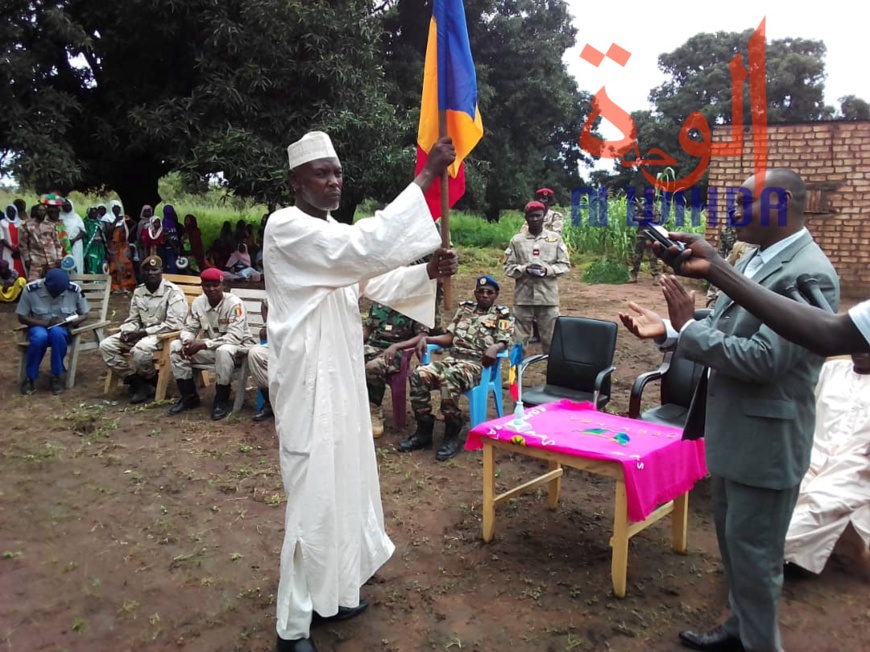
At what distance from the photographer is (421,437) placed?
557 cm

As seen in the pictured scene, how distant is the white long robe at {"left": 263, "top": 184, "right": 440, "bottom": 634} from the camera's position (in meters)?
2.66

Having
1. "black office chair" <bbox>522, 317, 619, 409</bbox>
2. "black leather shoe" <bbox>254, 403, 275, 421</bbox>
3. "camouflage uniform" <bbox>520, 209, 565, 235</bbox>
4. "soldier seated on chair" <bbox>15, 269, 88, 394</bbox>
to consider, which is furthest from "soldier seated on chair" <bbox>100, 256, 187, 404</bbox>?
"camouflage uniform" <bbox>520, 209, 565, 235</bbox>

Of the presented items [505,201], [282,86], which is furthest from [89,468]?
[505,201]

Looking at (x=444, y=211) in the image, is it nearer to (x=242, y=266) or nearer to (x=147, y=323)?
(x=147, y=323)

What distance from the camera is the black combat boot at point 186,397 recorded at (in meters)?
6.48

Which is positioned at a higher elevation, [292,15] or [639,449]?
[292,15]

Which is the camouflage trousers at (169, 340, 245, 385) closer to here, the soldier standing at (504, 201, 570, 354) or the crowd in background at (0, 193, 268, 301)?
the soldier standing at (504, 201, 570, 354)

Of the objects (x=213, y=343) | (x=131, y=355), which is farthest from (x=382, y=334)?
(x=131, y=355)

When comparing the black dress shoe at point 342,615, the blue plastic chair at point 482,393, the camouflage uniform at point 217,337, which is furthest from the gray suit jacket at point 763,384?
the camouflage uniform at point 217,337

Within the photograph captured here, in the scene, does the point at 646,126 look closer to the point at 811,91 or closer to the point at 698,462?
the point at 811,91

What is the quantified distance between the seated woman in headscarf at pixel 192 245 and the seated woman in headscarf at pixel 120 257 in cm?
129

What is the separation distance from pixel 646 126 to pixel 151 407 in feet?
82.4

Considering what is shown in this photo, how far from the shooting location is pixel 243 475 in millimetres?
5012

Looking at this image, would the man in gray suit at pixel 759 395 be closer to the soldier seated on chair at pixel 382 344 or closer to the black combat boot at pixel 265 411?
the soldier seated on chair at pixel 382 344
